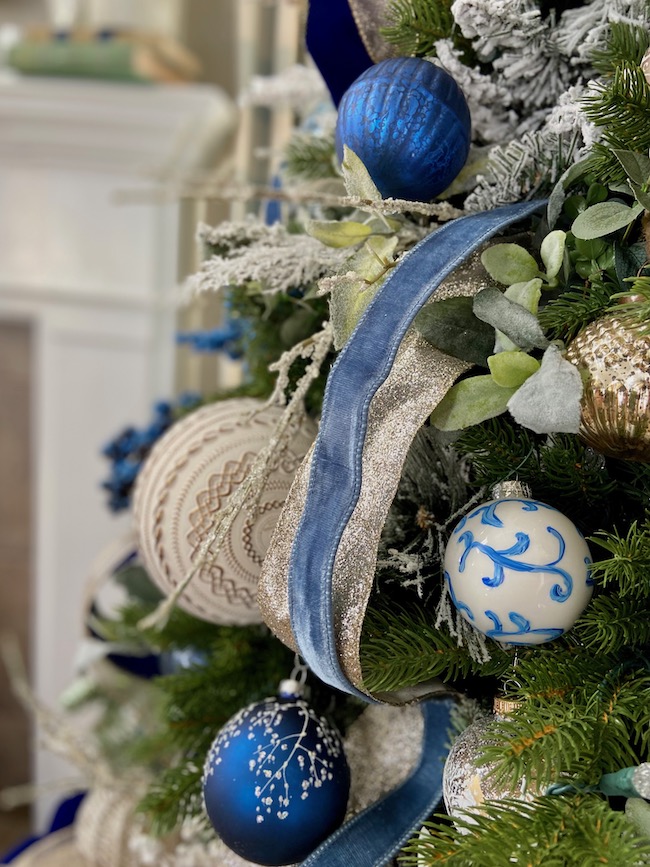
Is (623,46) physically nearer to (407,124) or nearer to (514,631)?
(407,124)

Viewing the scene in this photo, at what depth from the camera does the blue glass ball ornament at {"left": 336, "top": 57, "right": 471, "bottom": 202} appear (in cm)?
35

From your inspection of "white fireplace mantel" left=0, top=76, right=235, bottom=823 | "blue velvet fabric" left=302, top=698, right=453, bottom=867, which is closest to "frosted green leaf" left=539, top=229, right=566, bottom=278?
"blue velvet fabric" left=302, top=698, right=453, bottom=867

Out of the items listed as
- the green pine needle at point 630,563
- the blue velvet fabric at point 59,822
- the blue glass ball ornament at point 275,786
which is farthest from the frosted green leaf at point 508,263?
the blue velvet fabric at point 59,822

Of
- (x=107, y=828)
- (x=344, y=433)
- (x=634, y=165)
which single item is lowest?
(x=107, y=828)

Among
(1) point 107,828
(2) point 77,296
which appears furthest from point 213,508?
(2) point 77,296

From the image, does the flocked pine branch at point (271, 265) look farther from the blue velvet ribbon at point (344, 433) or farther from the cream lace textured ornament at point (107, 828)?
the cream lace textured ornament at point (107, 828)

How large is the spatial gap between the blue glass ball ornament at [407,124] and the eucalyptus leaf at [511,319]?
0.23 ft

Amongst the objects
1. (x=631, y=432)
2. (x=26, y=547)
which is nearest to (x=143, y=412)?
(x=26, y=547)

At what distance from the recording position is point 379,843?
0.38m

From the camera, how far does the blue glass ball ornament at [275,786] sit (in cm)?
37

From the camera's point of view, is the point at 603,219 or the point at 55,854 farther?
the point at 55,854

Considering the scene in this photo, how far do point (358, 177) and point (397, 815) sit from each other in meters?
0.29

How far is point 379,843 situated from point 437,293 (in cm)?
25

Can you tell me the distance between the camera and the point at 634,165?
12.1 inches
